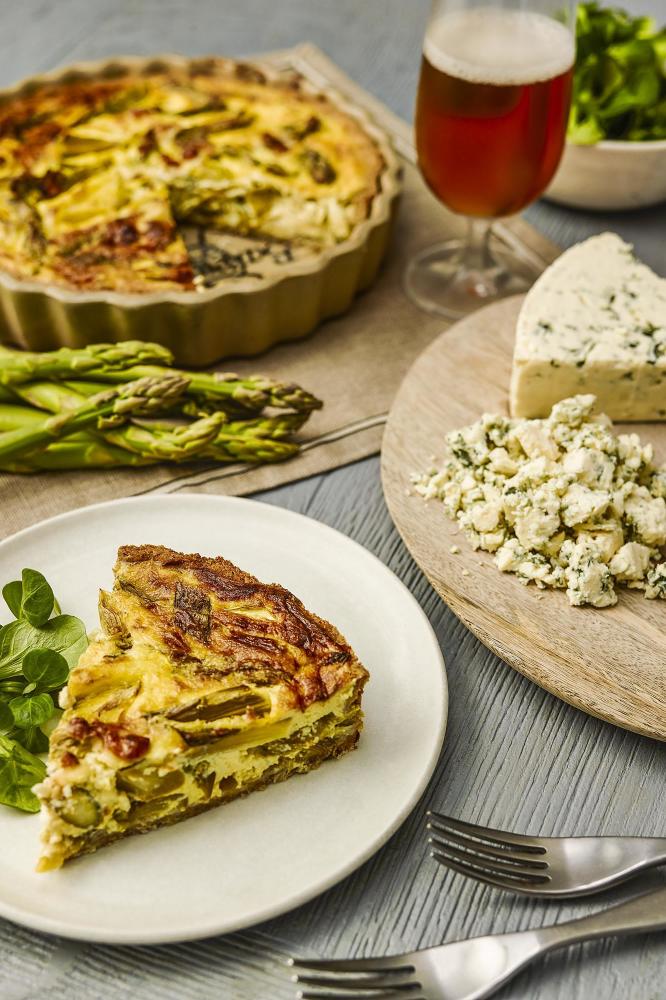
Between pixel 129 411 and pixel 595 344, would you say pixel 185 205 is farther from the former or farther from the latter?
pixel 595 344

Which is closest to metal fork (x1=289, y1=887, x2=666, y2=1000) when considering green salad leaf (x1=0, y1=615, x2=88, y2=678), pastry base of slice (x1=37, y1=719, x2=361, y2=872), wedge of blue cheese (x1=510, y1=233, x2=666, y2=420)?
pastry base of slice (x1=37, y1=719, x2=361, y2=872)

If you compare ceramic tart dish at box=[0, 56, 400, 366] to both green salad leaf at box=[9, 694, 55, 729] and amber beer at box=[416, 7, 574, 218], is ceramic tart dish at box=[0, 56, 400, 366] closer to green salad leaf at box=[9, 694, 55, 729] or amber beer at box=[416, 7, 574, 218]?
amber beer at box=[416, 7, 574, 218]

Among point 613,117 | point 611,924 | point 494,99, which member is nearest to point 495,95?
point 494,99

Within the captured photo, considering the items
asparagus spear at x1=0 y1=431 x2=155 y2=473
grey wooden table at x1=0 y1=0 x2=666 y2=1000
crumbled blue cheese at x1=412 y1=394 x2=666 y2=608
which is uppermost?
crumbled blue cheese at x1=412 y1=394 x2=666 y2=608

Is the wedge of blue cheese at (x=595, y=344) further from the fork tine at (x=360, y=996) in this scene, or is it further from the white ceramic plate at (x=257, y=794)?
the fork tine at (x=360, y=996)

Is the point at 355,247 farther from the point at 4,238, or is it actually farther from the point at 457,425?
the point at 4,238

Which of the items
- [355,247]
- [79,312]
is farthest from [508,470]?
[79,312]
